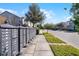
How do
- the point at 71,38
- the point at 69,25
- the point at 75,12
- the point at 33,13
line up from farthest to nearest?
the point at 71,38, the point at 33,13, the point at 69,25, the point at 75,12

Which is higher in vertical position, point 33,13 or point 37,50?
point 33,13

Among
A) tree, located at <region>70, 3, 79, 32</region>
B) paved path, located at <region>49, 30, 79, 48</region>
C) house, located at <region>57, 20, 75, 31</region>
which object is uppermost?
tree, located at <region>70, 3, 79, 32</region>

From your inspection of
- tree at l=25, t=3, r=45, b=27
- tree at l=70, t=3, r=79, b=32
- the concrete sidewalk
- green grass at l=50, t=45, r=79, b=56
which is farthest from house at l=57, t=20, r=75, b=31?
tree at l=25, t=3, r=45, b=27

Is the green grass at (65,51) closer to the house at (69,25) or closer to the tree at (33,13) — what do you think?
the house at (69,25)

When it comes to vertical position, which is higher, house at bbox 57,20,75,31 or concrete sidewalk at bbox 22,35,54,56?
house at bbox 57,20,75,31

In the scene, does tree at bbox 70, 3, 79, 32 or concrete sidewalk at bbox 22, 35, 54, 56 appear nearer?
tree at bbox 70, 3, 79, 32

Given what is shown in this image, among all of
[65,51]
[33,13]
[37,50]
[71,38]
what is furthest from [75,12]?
[71,38]

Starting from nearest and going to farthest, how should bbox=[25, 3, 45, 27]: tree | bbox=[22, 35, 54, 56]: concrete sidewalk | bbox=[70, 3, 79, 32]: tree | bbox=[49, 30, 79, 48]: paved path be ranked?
bbox=[70, 3, 79, 32]: tree → bbox=[22, 35, 54, 56]: concrete sidewalk → bbox=[49, 30, 79, 48]: paved path → bbox=[25, 3, 45, 27]: tree

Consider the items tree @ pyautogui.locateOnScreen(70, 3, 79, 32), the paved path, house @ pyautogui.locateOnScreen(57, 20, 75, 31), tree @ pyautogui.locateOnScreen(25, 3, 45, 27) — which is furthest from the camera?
tree @ pyautogui.locateOnScreen(25, 3, 45, 27)

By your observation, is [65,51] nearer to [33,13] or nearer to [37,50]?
[37,50]

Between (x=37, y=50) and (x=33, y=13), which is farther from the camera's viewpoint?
(x=33, y=13)

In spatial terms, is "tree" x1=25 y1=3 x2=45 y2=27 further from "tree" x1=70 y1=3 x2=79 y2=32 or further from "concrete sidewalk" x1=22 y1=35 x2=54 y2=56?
"tree" x1=70 y1=3 x2=79 y2=32

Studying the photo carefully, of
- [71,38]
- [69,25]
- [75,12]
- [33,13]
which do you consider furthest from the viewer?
[71,38]

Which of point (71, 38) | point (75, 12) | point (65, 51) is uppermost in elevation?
point (75, 12)
